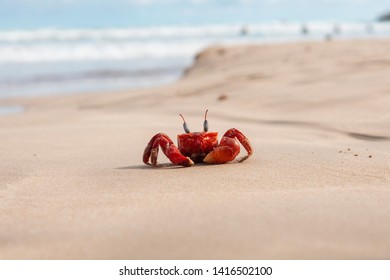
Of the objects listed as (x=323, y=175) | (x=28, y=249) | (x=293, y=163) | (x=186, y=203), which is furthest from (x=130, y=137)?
(x=28, y=249)

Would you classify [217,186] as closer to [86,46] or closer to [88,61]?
[88,61]

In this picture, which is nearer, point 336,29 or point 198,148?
point 198,148

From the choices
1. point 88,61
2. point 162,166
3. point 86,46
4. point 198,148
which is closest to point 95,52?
point 86,46

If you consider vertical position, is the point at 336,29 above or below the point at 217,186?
above

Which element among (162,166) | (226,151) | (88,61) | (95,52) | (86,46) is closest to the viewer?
(226,151)

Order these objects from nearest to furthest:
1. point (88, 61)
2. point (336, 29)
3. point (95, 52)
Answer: point (88, 61) < point (95, 52) < point (336, 29)

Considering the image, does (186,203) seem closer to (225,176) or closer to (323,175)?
(225,176)

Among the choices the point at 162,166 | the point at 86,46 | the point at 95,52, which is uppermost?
the point at 86,46

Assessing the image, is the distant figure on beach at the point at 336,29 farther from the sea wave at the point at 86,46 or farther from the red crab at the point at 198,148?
the red crab at the point at 198,148
